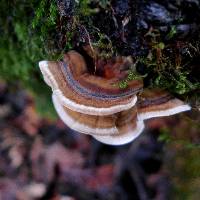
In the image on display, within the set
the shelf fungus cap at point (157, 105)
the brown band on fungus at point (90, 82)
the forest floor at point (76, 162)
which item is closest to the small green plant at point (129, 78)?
the brown band on fungus at point (90, 82)

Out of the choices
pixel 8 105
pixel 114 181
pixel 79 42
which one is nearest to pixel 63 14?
pixel 79 42

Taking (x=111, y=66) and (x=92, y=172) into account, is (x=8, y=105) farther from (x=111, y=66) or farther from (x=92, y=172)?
(x=111, y=66)

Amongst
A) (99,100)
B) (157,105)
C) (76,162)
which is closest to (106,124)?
(99,100)

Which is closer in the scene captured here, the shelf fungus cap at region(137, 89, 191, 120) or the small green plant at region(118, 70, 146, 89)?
the small green plant at region(118, 70, 146, 89)

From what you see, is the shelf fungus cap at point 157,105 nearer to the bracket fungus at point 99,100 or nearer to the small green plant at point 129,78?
the bracket fungus at point 99,100

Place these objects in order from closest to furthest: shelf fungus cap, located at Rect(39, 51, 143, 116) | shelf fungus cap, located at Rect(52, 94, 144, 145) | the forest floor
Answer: shelf fungus cap, located at Rect(39, 51, 143, 116) → shelf fungus cap, located at Rect(52, 94, 144, 145) → the forest floor

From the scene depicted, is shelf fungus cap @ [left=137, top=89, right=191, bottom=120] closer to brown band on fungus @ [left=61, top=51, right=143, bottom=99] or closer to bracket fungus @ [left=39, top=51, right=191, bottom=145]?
bracket fungus @ [left=39, top=51, right=191, bottom=145]

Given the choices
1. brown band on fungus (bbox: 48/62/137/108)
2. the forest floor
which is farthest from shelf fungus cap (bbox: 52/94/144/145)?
Result: the forest floor
